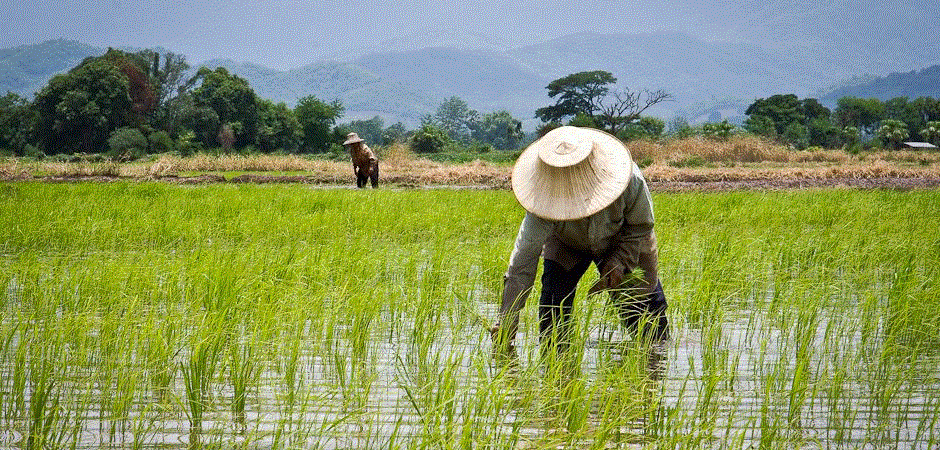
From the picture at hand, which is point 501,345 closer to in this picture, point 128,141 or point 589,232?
point 589,232

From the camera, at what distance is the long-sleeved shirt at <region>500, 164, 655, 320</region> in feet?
10.5

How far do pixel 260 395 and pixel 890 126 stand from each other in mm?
51543

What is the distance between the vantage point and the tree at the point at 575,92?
6200 cm

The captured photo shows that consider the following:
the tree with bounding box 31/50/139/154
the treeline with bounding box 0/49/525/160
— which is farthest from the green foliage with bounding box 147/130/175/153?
the tree with bounding box 31/50/139/154

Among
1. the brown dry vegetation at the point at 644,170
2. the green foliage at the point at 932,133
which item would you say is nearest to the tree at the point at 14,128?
the brown dry vegetation at the point at 644,170

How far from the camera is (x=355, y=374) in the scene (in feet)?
9.74

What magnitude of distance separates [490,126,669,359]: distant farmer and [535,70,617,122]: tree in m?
58.6

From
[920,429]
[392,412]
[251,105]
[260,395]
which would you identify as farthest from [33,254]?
[251,105]

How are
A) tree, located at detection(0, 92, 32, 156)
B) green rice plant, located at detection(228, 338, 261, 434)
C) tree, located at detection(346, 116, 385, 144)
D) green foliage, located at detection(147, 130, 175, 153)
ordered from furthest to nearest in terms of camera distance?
tree, located at detection(346, 116, 385, 144), tree, located at detection(0, 92, 32, 156), green foliage, located at detection(147, 130, 175, 153), green rice plant, located at detection(228, 338, 261, 434)

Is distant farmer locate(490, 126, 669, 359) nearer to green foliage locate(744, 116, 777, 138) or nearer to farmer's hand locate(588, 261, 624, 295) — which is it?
farmer's hand locate(588, 261, 624, 295)

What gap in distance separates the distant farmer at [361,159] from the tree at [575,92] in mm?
47819

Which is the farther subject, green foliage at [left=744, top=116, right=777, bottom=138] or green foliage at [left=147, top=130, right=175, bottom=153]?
green foliage at [left=744, top=116, right=777, bottom=138]

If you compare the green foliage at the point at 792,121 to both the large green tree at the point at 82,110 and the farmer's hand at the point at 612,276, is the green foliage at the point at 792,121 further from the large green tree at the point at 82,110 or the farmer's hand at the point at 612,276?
the farmer's hand at the point at 612,276

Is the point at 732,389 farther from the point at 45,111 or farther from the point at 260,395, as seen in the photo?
the point at 45,111
